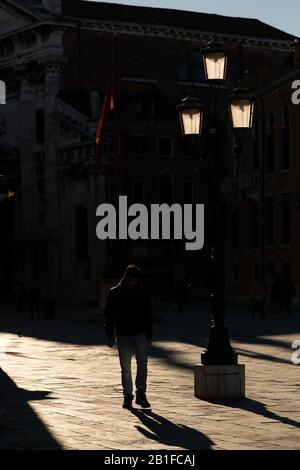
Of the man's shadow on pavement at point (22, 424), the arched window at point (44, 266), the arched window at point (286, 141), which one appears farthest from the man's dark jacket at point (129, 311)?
the arched window at point (44, 266)

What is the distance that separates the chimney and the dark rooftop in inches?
20.3

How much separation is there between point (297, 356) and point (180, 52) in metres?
51.4

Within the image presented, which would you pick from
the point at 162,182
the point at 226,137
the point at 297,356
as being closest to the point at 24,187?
the point at 162,182

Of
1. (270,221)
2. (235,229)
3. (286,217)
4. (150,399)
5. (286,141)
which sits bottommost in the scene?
(150,399)

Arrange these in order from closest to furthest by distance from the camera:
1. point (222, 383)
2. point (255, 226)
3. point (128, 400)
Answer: point (128, 400) < point (222, 383) < point (255, 226)

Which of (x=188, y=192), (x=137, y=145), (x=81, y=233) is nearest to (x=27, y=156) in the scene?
(x=81, y=233)

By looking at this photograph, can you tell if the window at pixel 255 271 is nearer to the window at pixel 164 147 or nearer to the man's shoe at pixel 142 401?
the window at pixel 164 147

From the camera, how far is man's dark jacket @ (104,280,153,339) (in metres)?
15.0

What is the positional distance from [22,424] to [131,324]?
2.23m

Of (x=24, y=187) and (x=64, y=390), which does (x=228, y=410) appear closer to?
(x=64, y=390)

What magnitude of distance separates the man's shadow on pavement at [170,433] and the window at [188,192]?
178ft

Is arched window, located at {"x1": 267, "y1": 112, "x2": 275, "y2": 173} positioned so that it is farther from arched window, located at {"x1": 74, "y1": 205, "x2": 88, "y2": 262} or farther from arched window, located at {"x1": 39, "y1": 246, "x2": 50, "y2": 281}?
arched window, located at {"x1": 39, "y1": 246, "x2": 50, "y2": 281}

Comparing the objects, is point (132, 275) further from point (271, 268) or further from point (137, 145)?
point (137, 145)

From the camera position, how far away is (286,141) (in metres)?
54.7
